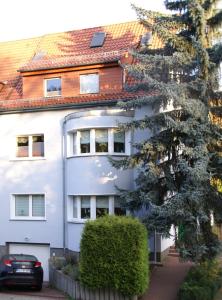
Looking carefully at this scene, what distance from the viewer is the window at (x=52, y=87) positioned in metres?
23.0

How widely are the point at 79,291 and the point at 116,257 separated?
2.11 m

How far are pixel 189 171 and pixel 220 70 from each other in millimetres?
4385

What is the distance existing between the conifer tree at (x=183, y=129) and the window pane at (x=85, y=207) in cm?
323

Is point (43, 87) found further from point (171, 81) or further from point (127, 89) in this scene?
point (171, 81)

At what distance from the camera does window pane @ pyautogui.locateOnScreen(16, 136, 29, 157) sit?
2253 centimetres

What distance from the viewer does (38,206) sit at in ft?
73.0

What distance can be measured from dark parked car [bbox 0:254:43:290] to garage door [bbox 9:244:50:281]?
4.05 metres

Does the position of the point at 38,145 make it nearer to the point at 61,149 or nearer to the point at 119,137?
the point at 61,149

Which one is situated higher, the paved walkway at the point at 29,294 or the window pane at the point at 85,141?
the window pane at the point at 85,141

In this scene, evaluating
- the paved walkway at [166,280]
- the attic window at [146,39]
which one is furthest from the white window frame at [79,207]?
the attic window at [146,39]

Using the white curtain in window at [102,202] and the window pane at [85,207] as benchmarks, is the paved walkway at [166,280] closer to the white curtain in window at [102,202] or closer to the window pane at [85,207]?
the white curtain in window at [102,202]

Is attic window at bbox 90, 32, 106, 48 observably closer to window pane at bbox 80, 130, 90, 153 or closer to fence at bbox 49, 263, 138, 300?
window pane at bbox 80, 130, 90, 153

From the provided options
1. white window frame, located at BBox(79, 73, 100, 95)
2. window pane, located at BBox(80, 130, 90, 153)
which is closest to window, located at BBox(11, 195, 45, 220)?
window pane, located at BBox(80, 130, 90, 153)

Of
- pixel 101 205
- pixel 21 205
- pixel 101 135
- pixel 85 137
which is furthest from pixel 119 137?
pixel 21 205
